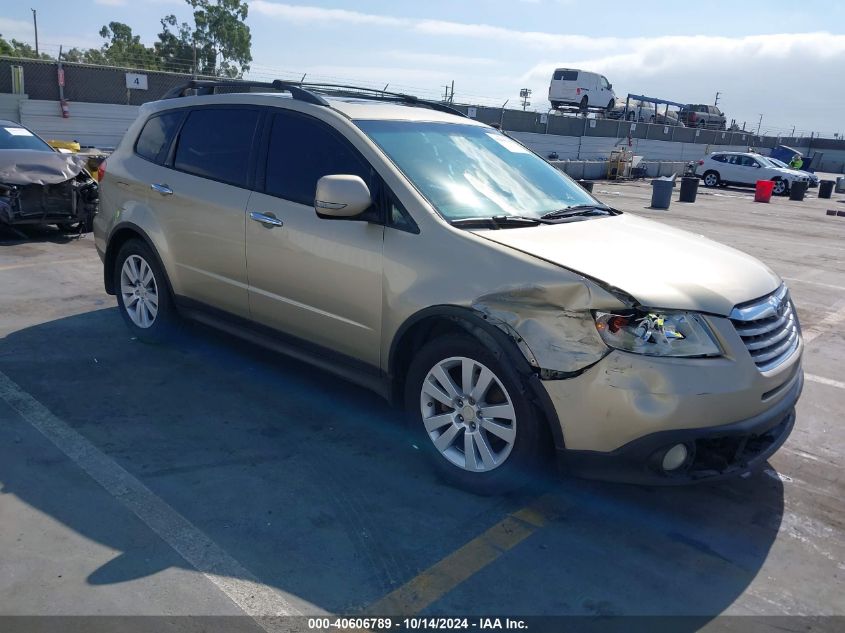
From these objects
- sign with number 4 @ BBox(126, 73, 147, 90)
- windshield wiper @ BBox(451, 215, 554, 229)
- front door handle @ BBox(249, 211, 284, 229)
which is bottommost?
front door handle @ BBox(249, 211, 284, 229)

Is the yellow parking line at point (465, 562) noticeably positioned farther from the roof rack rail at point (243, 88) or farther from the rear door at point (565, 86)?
the rear door at point (565, 86)

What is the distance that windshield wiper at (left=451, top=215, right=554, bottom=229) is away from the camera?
3832mm

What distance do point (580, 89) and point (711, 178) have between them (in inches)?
590

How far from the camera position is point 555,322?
3344mm

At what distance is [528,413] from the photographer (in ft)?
11.2

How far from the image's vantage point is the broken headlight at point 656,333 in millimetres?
3217

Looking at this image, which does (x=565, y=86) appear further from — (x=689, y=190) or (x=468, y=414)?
(x=468, y=414)

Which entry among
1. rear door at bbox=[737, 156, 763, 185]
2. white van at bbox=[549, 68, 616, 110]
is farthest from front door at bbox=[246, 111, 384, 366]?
white van at bbox=[549, 68, 616, 110]

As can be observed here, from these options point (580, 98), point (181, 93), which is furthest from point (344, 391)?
point (580, 98)

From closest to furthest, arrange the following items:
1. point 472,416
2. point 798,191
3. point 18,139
Result: 1. point 472,416
2. point 18,139
3. point 798,191

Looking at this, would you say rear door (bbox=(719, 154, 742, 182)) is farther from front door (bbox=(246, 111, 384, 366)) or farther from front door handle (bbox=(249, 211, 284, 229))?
front door handle (bbox=(249, 211, 284, 229))

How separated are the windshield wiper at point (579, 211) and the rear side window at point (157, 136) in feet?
9.47

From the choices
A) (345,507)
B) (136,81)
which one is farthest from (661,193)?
(345,507)

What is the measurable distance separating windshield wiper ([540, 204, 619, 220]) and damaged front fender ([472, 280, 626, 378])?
3.09ft
